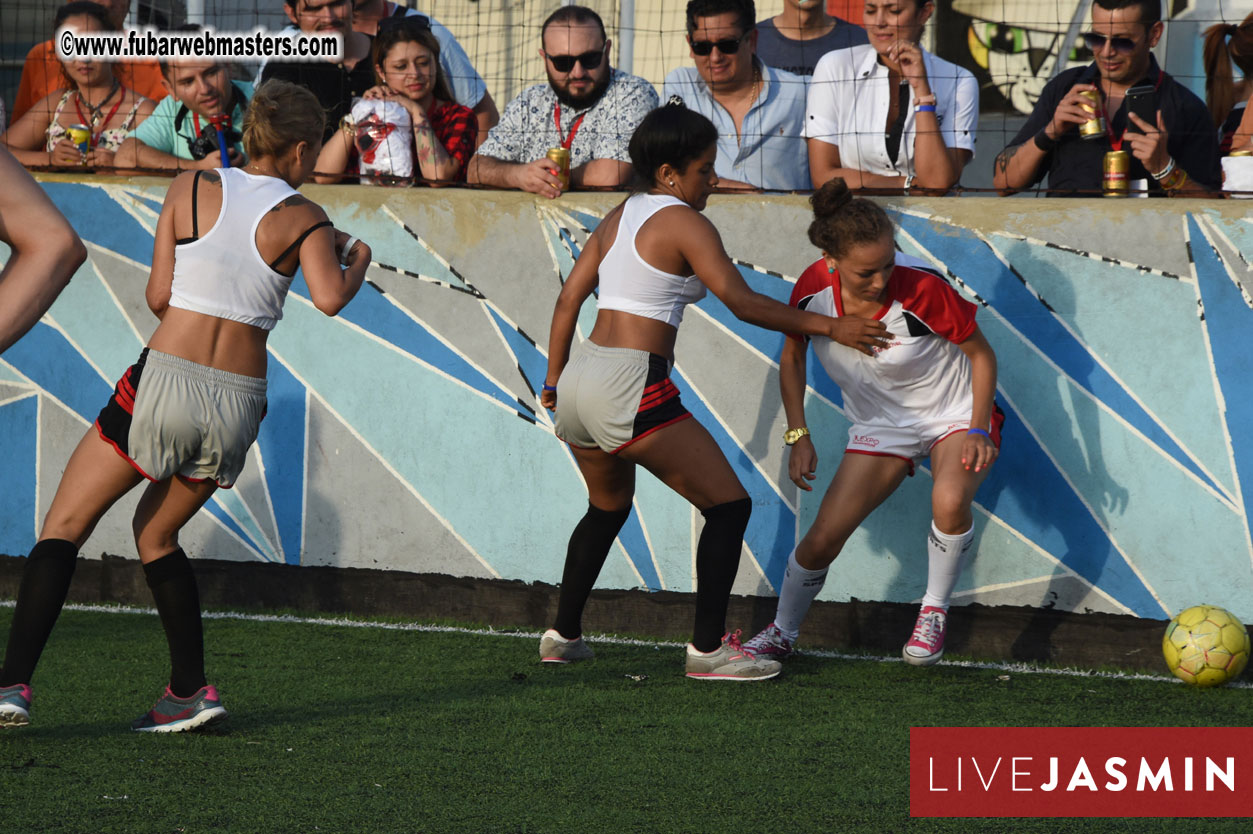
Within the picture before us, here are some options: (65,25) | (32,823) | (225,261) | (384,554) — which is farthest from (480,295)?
(32,823)

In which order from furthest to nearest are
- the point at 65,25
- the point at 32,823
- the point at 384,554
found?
the point at 65,25, the point at 384,554, the point at 32,823

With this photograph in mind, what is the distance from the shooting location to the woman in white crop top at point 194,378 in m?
4.19

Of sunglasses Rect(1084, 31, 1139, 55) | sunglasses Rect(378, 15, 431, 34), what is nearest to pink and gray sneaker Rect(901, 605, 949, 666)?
sunglasses Rect(1084, 31, 1139, 55)

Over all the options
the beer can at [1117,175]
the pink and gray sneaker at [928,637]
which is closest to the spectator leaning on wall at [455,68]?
the beer can at [1117,175]

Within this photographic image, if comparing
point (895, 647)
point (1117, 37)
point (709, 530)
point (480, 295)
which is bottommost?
point (895, 647)

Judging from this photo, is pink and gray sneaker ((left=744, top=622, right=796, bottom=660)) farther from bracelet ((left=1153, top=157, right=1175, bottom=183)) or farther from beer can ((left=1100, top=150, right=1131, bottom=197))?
bracelet ((left=1153, top=157, right=1175, bottom=183))

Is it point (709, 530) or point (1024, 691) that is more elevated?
point (709, 530)

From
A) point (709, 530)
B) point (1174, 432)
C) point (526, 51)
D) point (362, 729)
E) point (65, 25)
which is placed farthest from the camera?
point (526, 51)

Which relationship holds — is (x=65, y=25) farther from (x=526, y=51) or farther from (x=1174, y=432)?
(x=1174, y=432)

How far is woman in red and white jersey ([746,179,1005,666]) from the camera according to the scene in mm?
5258

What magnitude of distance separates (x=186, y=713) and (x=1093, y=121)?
4.25 m

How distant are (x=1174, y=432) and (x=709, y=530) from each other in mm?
1920

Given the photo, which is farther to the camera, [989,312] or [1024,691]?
[989,312]

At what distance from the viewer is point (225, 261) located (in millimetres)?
4227
